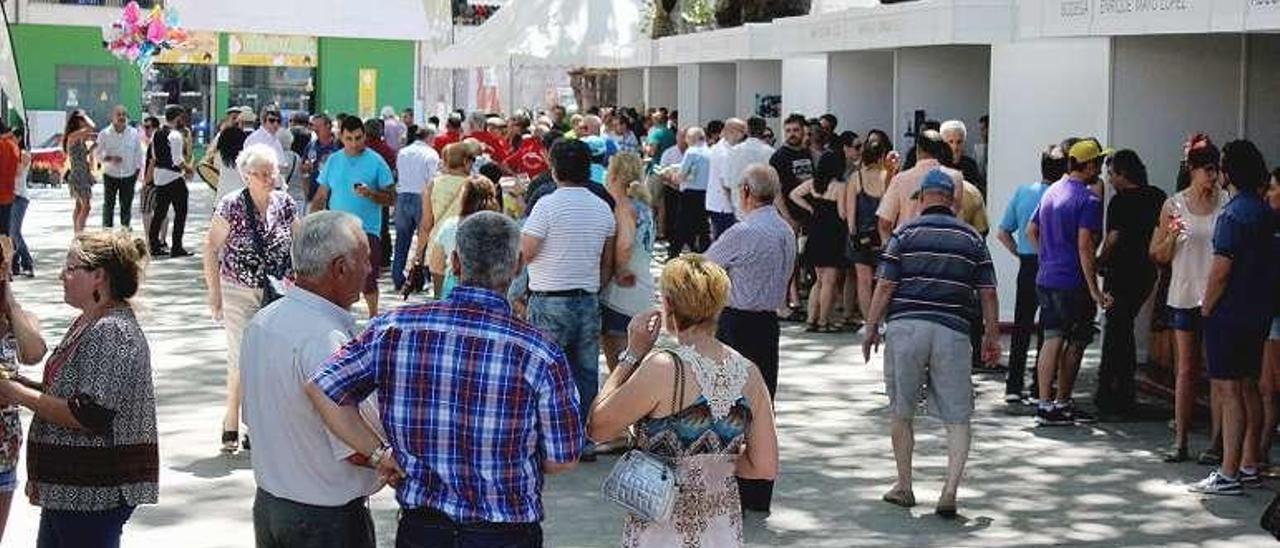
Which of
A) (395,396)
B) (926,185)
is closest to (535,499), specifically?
(395,396)

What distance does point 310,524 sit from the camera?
5.11 meters

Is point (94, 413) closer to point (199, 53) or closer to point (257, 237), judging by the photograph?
point (257, 237)

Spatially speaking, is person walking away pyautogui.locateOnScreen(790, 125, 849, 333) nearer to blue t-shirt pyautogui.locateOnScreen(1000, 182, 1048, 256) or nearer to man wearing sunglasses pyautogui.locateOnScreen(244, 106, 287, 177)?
blue t-shirt pyautogui.locateOnScreen(1000, 182, 1048, 256)

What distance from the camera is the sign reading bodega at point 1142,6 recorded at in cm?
1136

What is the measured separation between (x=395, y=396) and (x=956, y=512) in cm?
472

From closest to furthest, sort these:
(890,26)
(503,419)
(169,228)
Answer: (503,419)
(890,26)
(169,228)

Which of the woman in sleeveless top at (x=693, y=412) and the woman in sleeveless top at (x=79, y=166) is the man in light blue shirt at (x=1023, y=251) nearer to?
the woman in sleeveless top at (x=693, y=412)

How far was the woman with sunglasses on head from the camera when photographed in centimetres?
546

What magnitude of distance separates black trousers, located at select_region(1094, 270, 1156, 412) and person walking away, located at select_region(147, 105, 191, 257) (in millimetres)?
12916

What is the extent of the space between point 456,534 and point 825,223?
36.3ft

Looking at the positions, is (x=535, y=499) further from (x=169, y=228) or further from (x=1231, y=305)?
(x=169, y=228)

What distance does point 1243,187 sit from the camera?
30.5 feet

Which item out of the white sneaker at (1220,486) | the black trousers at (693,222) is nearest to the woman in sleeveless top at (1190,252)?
the white sneaker at (1220,486)

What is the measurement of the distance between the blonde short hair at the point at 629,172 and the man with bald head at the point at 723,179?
7653 mm
